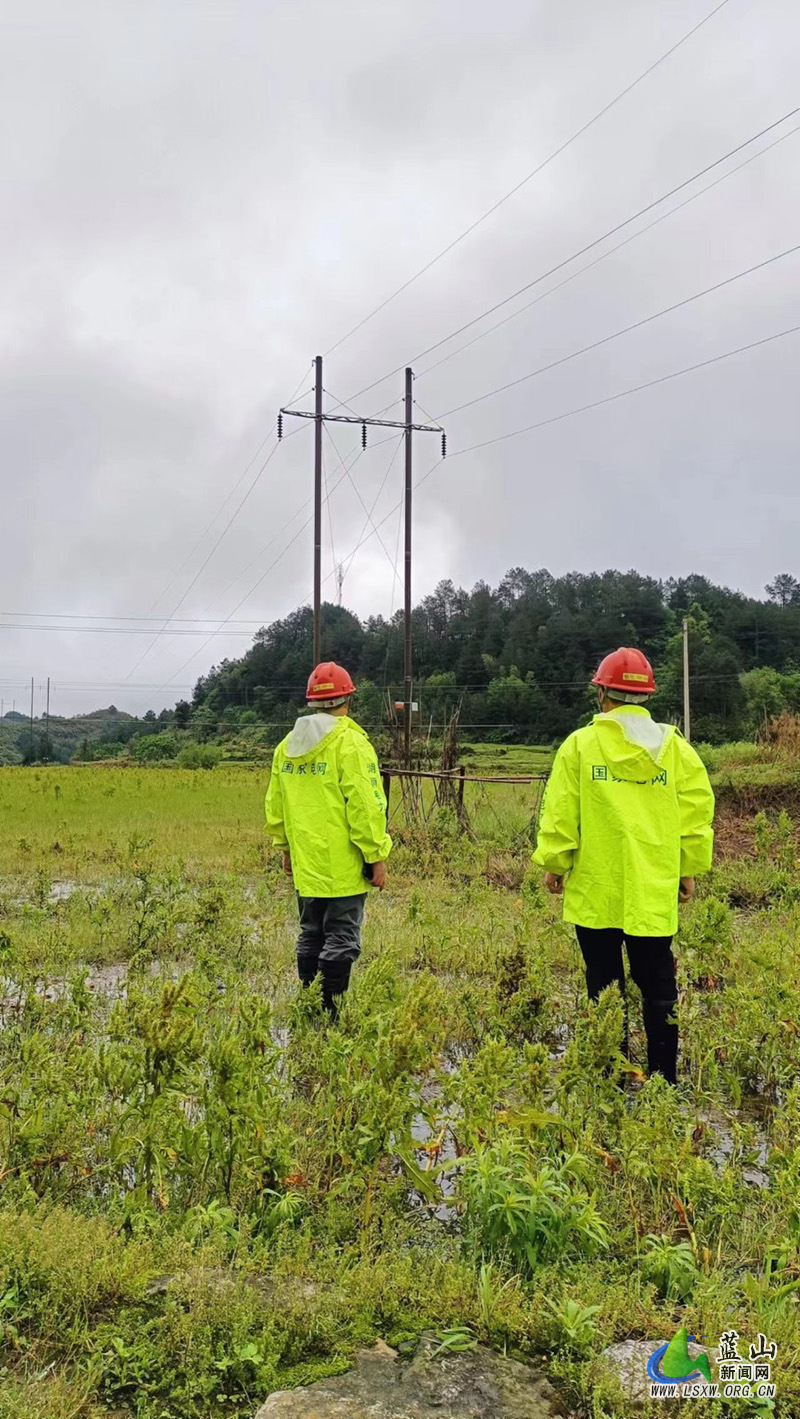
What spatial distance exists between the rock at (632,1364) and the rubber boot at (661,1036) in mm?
1602

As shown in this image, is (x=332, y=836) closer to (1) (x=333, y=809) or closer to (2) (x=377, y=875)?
(1) (x=333, y=809)

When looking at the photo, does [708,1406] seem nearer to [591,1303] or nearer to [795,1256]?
[591,1303]

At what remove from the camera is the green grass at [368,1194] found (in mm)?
2250

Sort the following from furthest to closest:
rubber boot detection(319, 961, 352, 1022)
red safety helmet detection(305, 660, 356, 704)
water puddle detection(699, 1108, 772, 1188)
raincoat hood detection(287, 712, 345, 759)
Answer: red safety helmet detection(305, 660, 356, 704)
raincoat hood detection(287, 712, 345, 759)
rubber boot detection(319, 961, 352, 1022)
water puddle detection(699, 1108, 772, 1188)

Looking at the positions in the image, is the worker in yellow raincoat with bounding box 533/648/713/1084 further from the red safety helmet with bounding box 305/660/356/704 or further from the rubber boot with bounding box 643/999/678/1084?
the red safety helmet with bounding box 305/660/356/704

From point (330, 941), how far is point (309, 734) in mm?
1024

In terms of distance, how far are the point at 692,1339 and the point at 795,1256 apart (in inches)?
20.6

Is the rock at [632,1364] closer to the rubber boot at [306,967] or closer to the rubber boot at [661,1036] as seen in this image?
the rubber boot at [661,1036]

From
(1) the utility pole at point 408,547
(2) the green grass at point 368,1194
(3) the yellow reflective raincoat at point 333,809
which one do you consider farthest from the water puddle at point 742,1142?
(1) the utility pole at point 408,547

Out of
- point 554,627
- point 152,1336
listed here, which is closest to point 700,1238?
point 152,1336

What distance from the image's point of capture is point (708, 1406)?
6.84ft

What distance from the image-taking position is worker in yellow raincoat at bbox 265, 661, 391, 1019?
4.47m

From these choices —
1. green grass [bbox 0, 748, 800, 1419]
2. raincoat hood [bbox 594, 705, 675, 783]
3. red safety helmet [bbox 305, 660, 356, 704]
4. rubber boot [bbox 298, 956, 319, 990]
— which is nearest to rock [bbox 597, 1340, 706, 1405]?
green grass [bbox 0, 748, 800, 1419]

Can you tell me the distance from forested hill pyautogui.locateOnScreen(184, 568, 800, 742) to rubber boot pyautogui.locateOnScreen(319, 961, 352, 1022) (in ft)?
142
